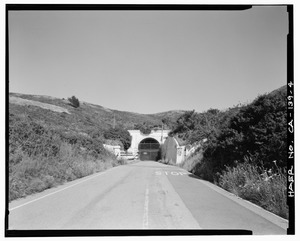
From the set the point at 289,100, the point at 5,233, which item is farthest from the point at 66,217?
the point at 289,100

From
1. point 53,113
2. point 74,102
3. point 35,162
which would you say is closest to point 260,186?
point 35,162

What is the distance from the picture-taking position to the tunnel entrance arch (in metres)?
62.5

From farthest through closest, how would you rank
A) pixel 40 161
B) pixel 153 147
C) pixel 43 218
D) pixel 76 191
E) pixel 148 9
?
pixel 153 147 → pixel 40 161 → pixel 76 191 → pixel 148 9 → pixel 43 218

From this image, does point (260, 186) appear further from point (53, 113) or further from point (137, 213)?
point (53, 113)

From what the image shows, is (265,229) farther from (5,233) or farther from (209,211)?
(5,233)

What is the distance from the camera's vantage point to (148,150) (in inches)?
2468

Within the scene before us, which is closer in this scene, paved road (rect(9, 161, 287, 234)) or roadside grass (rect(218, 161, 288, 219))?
paved road (rect(9, 161, 287, 234))

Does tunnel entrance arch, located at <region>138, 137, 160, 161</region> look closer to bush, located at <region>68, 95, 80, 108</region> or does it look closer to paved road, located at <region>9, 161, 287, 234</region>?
bush, located at <region>68, 95, 80, 108</region>

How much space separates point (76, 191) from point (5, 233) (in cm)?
453

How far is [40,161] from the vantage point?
474 inches

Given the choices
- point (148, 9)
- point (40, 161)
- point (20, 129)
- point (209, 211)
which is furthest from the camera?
point (20, 129)

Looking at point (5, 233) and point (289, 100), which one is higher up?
point (289, 100)

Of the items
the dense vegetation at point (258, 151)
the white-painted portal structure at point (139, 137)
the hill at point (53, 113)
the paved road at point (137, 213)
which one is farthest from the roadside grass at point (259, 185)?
the white-painted portal structure at point (139, 137)

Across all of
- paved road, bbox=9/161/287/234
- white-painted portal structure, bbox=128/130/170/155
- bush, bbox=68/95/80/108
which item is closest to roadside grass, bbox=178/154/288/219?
paved road, bbox=9/161/287/234
